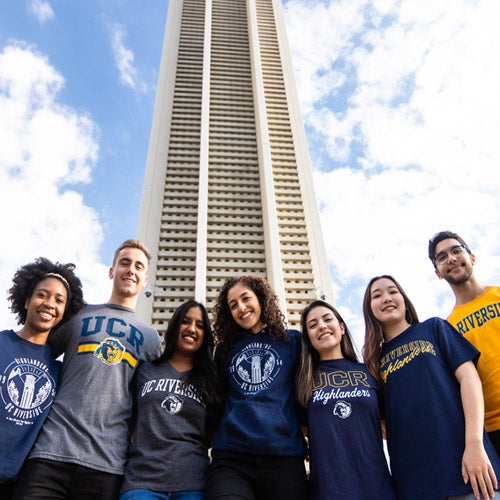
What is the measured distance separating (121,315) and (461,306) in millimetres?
1921

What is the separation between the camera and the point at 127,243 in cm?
271

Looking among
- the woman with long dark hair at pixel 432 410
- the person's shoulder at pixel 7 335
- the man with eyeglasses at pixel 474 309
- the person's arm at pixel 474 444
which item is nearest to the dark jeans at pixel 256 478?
the woman with long dark hair at pixel 432 410

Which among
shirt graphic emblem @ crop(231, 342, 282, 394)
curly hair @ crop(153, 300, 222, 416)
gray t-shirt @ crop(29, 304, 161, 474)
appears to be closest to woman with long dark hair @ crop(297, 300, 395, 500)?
shirt graphic emblem @ crop(231, 342, 282, 394)

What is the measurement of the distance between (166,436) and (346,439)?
0.81 m

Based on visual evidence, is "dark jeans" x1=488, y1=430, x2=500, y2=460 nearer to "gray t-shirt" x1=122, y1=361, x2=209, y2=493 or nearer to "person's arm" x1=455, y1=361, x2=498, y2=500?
"person's arm" x1=455, y1=361, x2=498, y2=500

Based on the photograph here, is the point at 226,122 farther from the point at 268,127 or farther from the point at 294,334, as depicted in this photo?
the point at 294,334

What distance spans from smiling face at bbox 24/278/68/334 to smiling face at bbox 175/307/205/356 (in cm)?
64

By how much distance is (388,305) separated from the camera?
2.36m

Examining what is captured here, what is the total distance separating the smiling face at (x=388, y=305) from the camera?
233 centimetres

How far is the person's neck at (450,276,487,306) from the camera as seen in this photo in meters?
2.54

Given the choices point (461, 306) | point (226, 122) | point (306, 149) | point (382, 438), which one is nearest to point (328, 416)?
point (382, 438)

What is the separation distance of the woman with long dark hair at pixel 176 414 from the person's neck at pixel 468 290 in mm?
1441

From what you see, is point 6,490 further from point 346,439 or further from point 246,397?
point 346,439

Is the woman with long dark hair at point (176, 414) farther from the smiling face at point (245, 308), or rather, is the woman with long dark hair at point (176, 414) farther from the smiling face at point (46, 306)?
the smiling face at point (46, 306)
